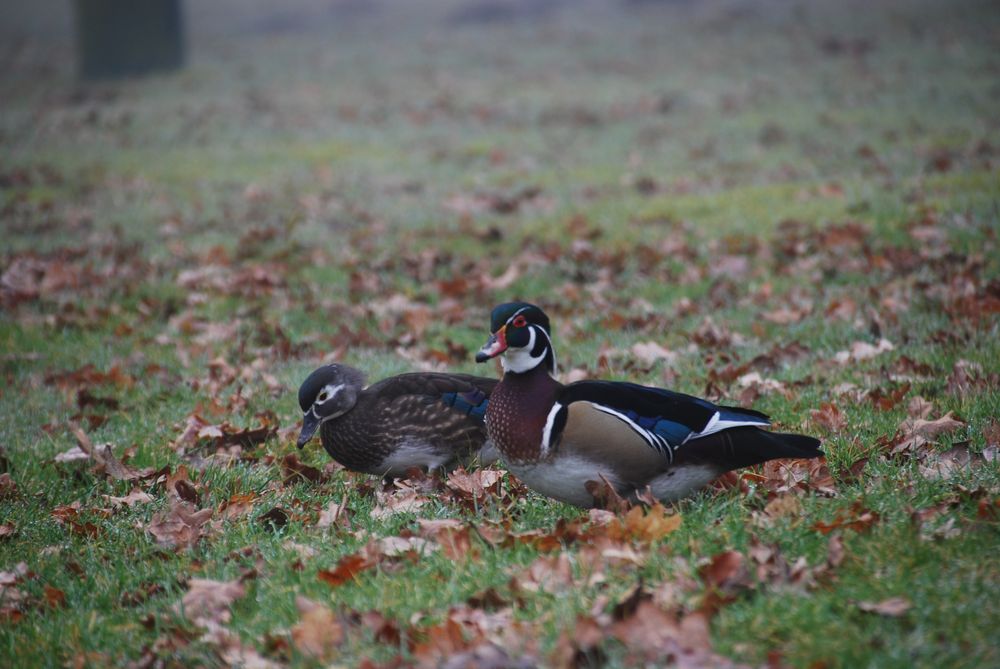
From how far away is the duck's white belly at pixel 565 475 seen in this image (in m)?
4.41

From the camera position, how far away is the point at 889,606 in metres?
3.42

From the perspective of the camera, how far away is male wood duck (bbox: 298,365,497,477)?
559cm

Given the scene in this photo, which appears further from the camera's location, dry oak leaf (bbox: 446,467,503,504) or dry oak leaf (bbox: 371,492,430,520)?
dry oak leaf (bbox: 446,467,503,504)

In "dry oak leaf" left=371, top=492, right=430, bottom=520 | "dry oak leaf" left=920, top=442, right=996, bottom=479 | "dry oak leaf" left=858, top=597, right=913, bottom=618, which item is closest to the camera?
"dry oak leaf" left=858, top=597, right=913, bottom=618

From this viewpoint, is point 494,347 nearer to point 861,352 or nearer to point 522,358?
point 522,358

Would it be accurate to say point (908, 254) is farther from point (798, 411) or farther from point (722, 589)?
point (722, 589)

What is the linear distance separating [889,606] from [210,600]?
2.48 meters

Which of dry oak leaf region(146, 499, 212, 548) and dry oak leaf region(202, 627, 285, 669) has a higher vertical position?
dry oak leaf region(202, 627, 285, 669)

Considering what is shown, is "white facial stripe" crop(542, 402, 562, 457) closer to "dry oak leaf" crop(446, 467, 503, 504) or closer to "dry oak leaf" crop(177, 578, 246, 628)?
"dry oak leaf" crop(446, 467, 503, 504)

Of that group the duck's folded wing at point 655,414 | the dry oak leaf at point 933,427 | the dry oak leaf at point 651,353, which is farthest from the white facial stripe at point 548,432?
the dry oak leaf at point 651,353

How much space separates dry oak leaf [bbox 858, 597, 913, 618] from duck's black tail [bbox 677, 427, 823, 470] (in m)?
0.95

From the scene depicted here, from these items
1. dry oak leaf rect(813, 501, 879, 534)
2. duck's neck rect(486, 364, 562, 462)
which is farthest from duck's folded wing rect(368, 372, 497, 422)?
dry oak leaf rect(813, 501, 879, 534)

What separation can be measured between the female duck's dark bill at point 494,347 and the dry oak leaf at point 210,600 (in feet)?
4.40

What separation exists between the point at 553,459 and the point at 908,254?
20.5ft
